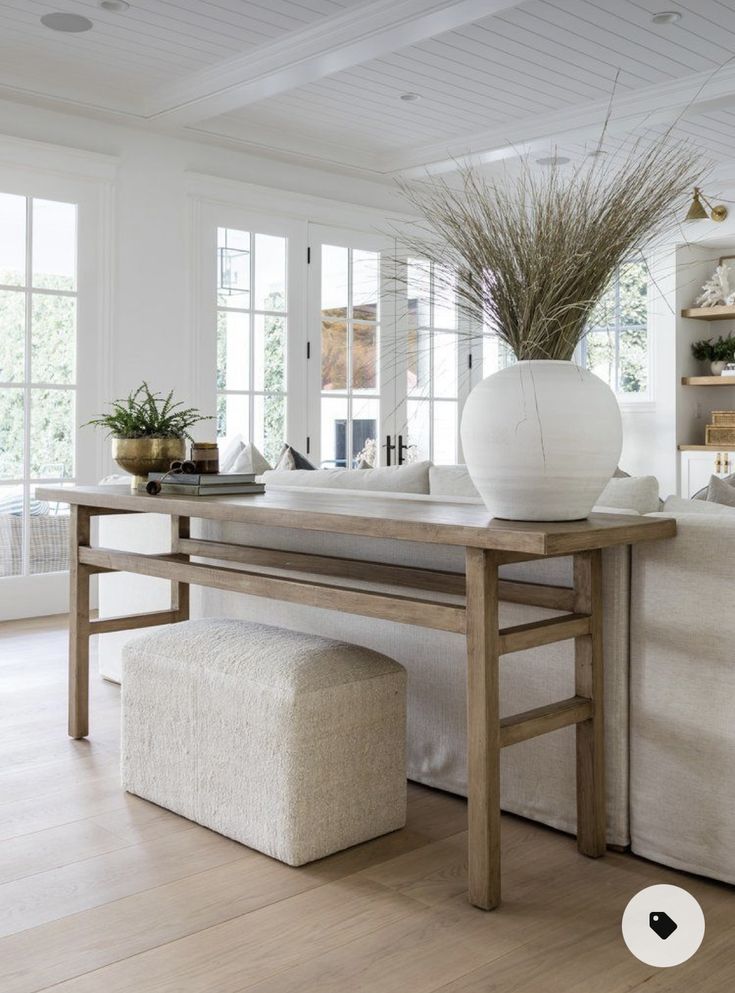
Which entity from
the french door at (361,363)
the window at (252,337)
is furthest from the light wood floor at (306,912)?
the french door at (361,363)

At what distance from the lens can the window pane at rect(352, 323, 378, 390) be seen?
6.39 meters

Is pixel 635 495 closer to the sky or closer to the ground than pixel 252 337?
closer to the ground

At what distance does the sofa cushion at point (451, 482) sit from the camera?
8.85 feet

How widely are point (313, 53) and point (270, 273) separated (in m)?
1.84

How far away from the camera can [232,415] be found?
5.76 m

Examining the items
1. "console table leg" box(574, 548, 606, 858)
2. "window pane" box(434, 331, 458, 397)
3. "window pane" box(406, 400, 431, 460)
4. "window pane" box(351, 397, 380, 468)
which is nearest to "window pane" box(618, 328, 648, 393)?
"window pane" box(434, 331, 458, 397)

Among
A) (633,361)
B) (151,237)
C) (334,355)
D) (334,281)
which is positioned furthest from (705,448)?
(151,237)

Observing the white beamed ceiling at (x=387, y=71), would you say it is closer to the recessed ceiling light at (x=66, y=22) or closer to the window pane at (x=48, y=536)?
the recessed ceiling light at (x=66, y=22)

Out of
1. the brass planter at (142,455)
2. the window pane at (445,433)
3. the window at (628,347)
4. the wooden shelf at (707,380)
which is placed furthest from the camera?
the window at (628,347)

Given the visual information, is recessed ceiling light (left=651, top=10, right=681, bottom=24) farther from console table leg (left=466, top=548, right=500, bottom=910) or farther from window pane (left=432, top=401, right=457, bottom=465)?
window pane (left=432, top=401, right=457, bottom=465)

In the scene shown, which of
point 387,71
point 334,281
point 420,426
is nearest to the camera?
point 387,71

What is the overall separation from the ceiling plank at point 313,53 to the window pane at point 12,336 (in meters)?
1.20

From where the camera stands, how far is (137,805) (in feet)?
7.89

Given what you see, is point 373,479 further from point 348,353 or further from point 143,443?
point 348,353
